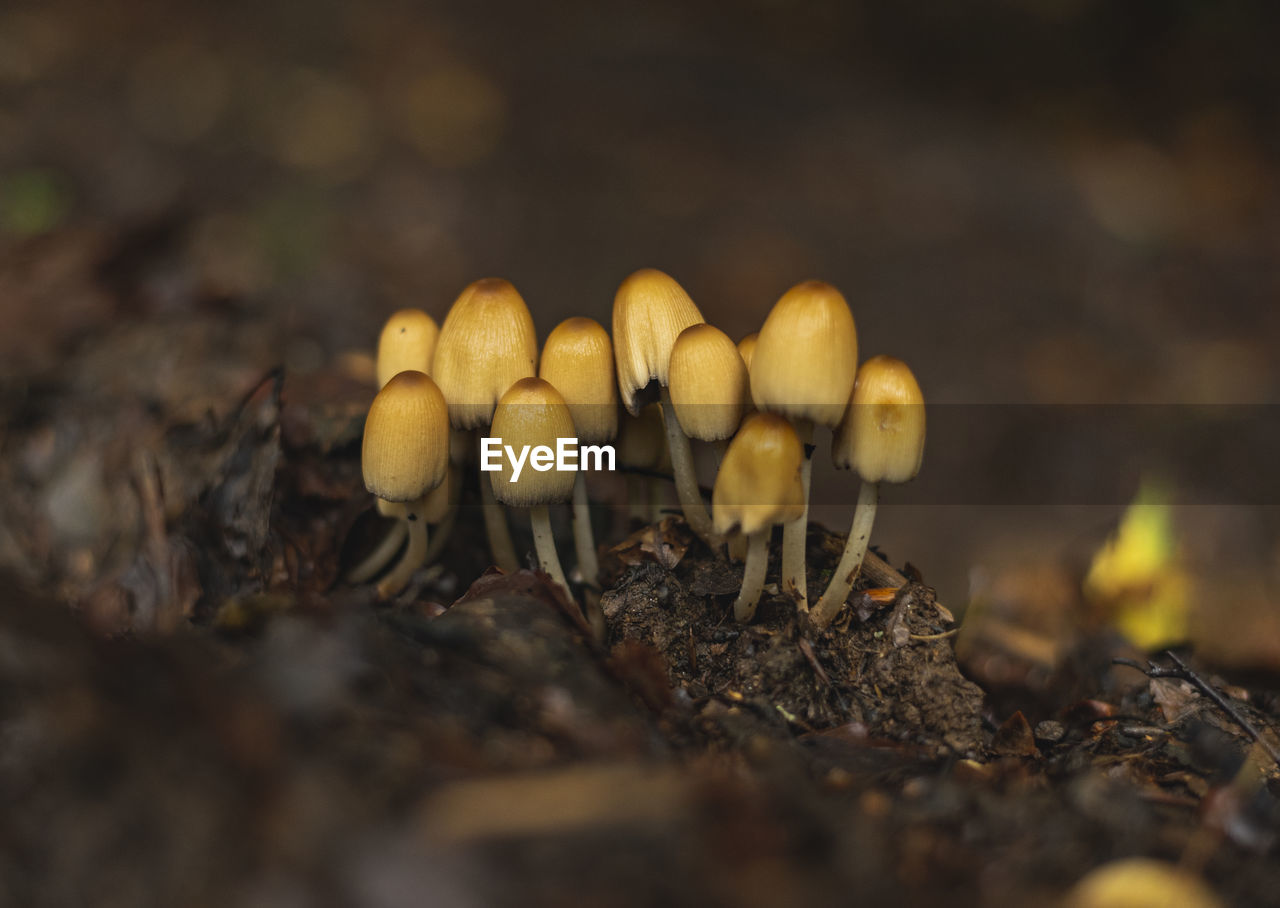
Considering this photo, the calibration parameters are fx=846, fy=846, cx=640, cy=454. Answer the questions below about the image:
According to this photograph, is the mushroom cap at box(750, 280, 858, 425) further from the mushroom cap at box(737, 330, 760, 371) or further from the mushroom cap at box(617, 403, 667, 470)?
the mushroom cap at box(617, 403, 667, 470)

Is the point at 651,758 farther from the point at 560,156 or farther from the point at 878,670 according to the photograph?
the point at 560,156

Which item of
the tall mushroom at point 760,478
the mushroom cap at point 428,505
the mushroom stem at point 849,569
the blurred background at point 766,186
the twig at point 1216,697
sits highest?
the blurred background at point 766,186

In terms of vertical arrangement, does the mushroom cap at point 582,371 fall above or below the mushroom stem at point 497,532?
above

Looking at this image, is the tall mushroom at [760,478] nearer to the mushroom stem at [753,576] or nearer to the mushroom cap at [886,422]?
the mushroom stem at [753,576]

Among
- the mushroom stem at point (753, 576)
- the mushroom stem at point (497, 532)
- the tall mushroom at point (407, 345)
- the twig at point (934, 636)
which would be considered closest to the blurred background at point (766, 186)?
the tall mushroom at point (407, 345)

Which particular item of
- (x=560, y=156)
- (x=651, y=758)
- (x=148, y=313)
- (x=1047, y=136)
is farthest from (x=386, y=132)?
(x=651, y=758)

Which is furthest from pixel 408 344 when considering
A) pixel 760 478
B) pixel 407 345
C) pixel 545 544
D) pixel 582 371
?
pixel 760 478

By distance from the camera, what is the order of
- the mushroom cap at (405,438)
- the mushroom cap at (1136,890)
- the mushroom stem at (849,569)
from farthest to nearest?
the mushroom stem at (849,569)
the mushroom cap at (405,438)
the mushroom cap at (1136,890)

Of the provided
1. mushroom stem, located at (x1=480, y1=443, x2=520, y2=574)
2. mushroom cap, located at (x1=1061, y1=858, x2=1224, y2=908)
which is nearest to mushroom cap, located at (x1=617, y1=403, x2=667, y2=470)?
mushroom stem, located at (x1=480, y1=443, x2=520, y2=574)

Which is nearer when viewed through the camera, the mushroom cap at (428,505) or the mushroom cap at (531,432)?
the mushroom cap at (531,432)
